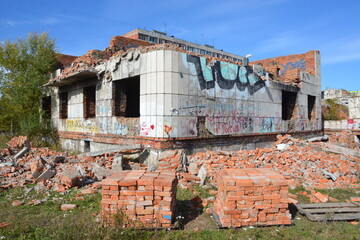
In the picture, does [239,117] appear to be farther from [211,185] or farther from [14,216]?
[14,216]

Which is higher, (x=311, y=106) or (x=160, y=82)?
(x=160, y=82)

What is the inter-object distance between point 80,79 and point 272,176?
10986 millimetres

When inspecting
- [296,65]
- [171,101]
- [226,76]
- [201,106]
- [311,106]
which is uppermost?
A: [296,65]

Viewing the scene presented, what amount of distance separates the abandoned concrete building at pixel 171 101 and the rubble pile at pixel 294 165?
46.5 inches

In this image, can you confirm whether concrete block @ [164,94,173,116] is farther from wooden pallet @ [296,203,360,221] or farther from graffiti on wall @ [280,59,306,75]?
graffiti on wall @ [280,59,306,75]

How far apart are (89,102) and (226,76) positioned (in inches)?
286

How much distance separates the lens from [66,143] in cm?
1445

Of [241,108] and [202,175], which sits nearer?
[202,175]

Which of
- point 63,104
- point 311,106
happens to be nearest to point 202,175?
point 63,104

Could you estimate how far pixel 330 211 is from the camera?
5.11 meters

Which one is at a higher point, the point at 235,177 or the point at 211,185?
the point at 235,177

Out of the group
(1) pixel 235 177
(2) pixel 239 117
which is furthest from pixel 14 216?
(2) pixel 239 117

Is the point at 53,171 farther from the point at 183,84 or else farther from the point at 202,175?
the point at 183,84

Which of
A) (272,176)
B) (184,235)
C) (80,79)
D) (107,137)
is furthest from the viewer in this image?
(80,79)
